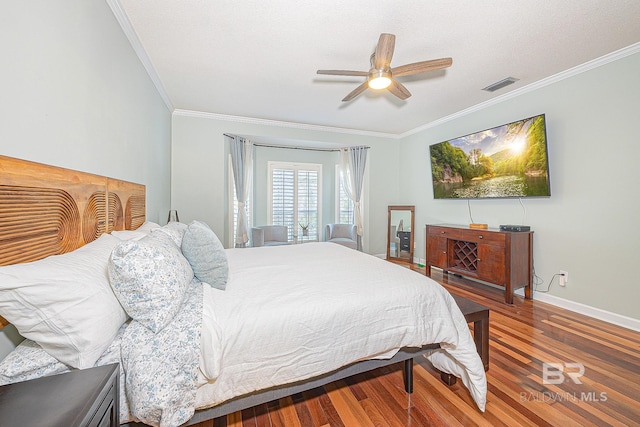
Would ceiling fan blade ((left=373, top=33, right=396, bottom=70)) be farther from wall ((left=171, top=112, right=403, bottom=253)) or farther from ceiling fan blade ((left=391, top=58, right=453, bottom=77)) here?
wall ((left=171, top=112, right=403, bottom=253))

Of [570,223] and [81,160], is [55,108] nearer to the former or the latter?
[81,160]

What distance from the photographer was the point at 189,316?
1.10m

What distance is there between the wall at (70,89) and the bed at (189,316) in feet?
0.43

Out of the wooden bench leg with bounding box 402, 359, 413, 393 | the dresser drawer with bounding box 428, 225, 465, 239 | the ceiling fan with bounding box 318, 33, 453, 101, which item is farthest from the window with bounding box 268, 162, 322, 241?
the wooden bench leg with bounding box 402, 359, 413, 393

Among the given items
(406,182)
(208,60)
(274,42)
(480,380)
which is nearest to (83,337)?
(480,380)

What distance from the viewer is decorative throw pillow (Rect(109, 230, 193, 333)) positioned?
98 centimetres

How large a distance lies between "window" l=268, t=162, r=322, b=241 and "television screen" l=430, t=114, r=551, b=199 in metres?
2.40

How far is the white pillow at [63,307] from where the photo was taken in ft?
2.48

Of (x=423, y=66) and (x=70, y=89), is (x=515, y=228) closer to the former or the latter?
(x=423, y=66)

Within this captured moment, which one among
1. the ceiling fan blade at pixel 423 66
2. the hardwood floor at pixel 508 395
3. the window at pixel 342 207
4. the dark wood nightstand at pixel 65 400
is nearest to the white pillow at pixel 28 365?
the dark wood nightstand at pixel 65 400

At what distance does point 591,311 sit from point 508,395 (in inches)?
77.2

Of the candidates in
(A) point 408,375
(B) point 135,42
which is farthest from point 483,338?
(B) point 135,42

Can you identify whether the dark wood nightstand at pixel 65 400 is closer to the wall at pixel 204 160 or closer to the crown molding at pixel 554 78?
the wall at pixel 204 160

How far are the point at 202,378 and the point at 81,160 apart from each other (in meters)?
1.36
